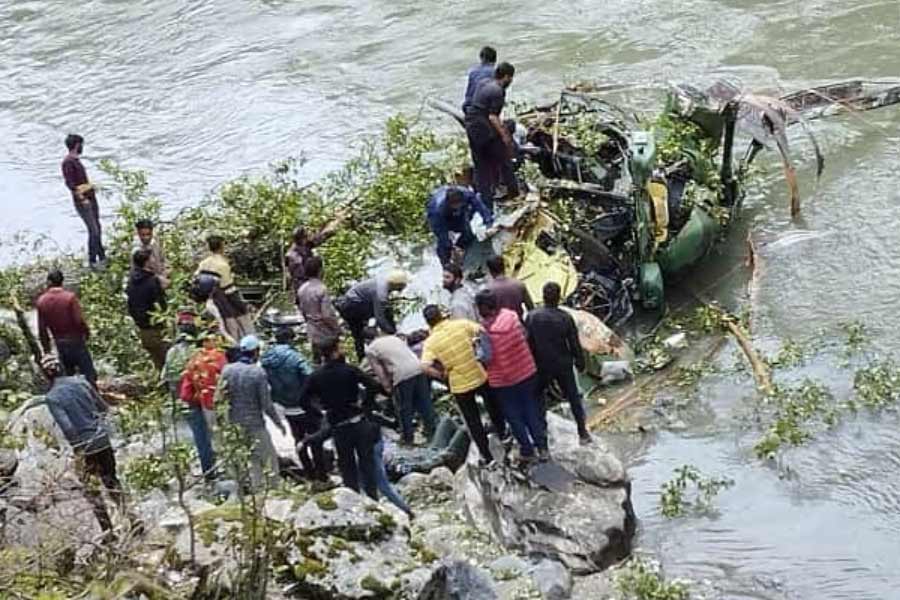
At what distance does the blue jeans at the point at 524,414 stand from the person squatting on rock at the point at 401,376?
0.96m

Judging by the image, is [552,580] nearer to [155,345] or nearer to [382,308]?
[382,308]

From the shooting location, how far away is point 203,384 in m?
10.5

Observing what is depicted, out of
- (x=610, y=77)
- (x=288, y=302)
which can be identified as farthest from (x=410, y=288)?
(x=610, y=77)

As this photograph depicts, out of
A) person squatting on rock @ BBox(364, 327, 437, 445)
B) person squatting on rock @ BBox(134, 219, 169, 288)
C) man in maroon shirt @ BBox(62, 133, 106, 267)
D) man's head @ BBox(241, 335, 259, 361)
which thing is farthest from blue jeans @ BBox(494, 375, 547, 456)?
man in maroon shirt @ BBox(62, 133, 106, 267)

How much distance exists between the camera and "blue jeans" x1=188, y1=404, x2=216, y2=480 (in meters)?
10.7

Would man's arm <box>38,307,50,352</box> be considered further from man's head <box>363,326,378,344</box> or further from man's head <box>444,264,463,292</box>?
man's head <box>444,264,463,292</box>

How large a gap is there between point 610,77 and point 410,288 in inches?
320

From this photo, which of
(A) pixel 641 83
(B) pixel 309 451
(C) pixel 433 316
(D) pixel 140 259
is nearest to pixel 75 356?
(D) pixel 140 259

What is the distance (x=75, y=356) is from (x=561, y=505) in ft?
16.3

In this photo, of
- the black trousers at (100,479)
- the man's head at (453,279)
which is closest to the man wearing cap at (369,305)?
the man's head at (453,279)

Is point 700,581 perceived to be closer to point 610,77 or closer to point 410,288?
point 410,288

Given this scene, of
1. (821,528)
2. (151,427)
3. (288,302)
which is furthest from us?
(288,302)

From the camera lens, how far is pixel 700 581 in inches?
388

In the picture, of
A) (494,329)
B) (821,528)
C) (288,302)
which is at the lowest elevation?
(821,528)
